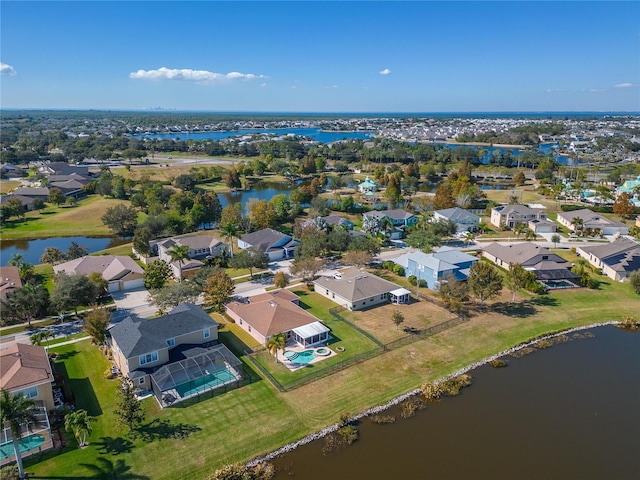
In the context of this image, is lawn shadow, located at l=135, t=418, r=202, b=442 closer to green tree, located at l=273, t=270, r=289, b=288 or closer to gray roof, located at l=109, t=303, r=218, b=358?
gray roof, located at l=109, t=303, r=218, b=358

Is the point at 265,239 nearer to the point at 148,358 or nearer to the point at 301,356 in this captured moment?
the point at 301,356

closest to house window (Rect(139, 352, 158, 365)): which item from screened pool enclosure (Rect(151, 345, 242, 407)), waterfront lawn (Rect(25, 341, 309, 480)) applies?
screened pool enclosure (Rect(151, 345, 242, 407))

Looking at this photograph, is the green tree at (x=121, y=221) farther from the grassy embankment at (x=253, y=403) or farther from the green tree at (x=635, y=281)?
the green tree at (x=635, y=281)

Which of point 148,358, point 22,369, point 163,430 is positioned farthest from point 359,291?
point 22,369

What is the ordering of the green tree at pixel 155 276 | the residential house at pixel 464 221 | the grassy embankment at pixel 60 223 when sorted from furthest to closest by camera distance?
1. the grassy embankment at pixel 60 223
2. the residential house at pixel 464 221
3. the green tree at pixel 155 276

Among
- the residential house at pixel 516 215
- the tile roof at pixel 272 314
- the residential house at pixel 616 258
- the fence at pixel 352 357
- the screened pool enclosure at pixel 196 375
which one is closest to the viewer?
the screened pool enclosure at pixel 196 375

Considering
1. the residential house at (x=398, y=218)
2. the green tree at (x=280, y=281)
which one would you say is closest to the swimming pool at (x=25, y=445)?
the green tree at (x=280, y=281)

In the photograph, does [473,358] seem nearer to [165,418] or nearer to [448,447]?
[448,447]
